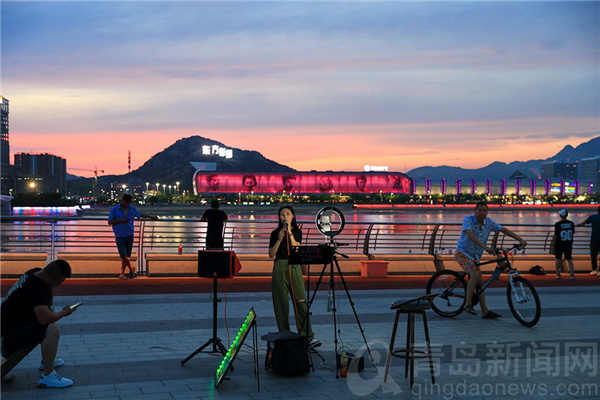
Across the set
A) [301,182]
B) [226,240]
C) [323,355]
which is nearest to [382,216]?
[226,240]

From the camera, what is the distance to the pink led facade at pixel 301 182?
13850cm

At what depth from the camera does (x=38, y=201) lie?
11800 centimetres

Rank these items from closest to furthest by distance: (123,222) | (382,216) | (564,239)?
(123,222) < (564,239) < (382,216)

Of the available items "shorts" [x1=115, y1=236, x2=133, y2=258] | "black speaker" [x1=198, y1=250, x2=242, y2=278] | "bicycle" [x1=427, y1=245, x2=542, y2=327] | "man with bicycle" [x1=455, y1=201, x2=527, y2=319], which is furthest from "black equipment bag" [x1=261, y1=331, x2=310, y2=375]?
"shorts" [x1=115, y1=236, x2=133, y2=258]

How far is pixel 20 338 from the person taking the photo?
6.96 m

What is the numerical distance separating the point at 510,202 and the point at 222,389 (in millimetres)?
166641

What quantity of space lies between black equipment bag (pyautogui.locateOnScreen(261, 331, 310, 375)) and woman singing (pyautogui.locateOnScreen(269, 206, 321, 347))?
28.2 inches

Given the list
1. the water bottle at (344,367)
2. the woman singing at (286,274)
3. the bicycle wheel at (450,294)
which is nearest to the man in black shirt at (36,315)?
the woman singing at (286,274)

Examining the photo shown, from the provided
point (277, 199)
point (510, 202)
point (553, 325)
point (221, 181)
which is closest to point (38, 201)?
point (221, 181)

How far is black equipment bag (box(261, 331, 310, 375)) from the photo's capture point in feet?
25.0

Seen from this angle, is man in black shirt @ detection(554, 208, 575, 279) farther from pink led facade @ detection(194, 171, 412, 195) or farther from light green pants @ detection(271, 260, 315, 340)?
pink led facade @ detection(194, 171, 412, 195)

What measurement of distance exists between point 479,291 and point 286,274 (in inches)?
177

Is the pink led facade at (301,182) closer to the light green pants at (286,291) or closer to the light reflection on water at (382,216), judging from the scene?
the light reflection on water at (382,216)

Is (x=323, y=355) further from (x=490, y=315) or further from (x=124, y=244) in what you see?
(x=124, y=244)
